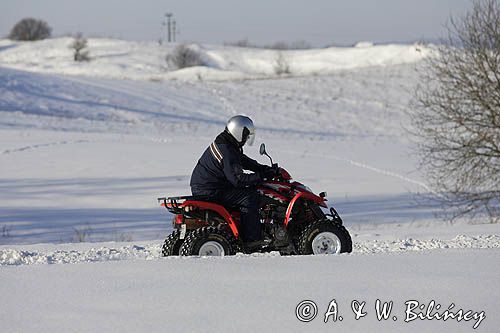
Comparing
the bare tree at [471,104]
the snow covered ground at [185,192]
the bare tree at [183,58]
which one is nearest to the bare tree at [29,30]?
the bare tree at [183,58]

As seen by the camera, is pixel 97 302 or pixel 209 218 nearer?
pixel 97 302

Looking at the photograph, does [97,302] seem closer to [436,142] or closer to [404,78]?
[436,142]

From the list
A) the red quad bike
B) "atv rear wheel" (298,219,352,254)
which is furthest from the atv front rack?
"atv rear wheel" (298,219,352,254)

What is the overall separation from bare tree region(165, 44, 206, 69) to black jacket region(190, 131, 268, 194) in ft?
288

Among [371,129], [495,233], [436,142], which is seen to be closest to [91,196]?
[436,142]

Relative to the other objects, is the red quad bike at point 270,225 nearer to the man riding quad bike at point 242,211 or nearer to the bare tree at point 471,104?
the man riding quad bike at point 242,211

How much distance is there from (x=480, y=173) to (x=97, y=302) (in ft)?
47.9

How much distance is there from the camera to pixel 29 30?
122 meters

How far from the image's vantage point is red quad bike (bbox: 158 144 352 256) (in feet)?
29.5

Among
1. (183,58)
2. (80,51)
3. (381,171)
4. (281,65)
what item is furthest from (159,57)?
(381,171)

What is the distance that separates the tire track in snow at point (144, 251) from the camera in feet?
31.3

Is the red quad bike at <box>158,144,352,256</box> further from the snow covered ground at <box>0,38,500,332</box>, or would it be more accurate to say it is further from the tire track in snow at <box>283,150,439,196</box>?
the tire track in snow at <box>283,150,439,196</box>

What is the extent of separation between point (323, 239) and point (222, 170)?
133cm

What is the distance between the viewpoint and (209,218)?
359 inches
